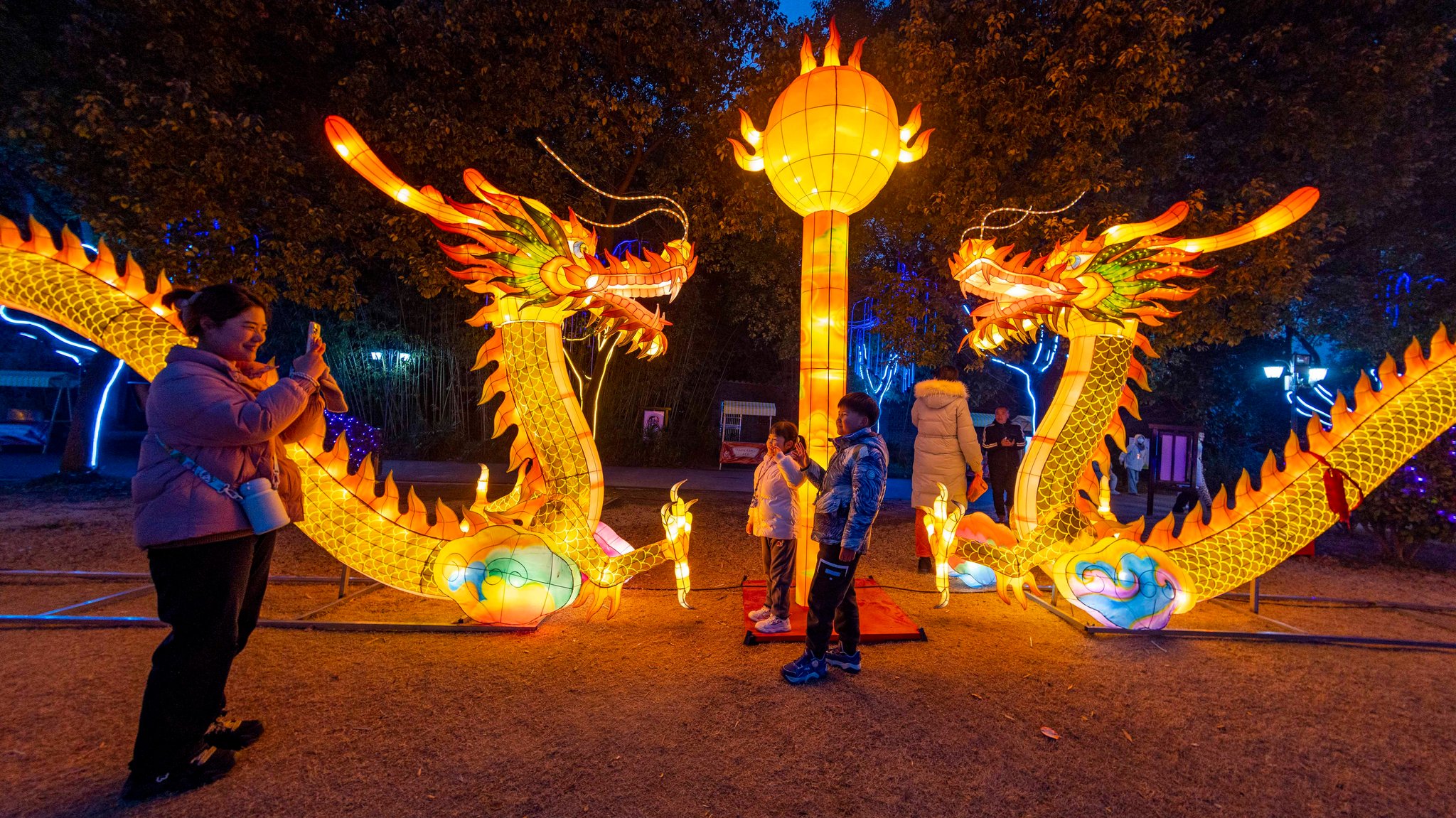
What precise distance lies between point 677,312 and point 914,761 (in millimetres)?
11590

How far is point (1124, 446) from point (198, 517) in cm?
463

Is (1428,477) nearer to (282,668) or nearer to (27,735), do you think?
(282,668)

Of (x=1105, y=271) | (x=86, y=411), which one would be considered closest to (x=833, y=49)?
(x=1105, y=271)

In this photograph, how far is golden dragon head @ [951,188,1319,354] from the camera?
3.32 m

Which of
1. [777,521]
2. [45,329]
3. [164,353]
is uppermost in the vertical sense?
[45,329]

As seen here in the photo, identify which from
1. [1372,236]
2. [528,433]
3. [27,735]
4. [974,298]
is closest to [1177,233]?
[974,298]

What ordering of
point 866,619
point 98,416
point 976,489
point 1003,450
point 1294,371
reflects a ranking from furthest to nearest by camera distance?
1. point 1294,371
2. point 98,416
3. point 1003,450
4. point 976,489
5. point 866,619

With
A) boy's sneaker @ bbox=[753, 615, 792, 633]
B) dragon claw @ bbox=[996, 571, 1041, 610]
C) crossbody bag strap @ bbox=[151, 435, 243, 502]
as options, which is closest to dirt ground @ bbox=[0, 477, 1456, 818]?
boy's sneaker @ bbox=[753, 615, 792, 633]

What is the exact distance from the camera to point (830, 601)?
2.74 m

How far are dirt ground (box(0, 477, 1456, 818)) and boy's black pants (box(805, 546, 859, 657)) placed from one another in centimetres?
23

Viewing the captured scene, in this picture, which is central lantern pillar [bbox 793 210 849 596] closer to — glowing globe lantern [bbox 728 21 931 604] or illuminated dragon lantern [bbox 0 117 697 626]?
glowing globe lantern [bbox 728 21 931 604]

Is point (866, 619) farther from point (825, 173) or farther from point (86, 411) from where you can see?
point (86, 411)

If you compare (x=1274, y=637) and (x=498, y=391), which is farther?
(x=1274, y=637)

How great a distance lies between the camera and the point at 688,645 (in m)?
3.27
